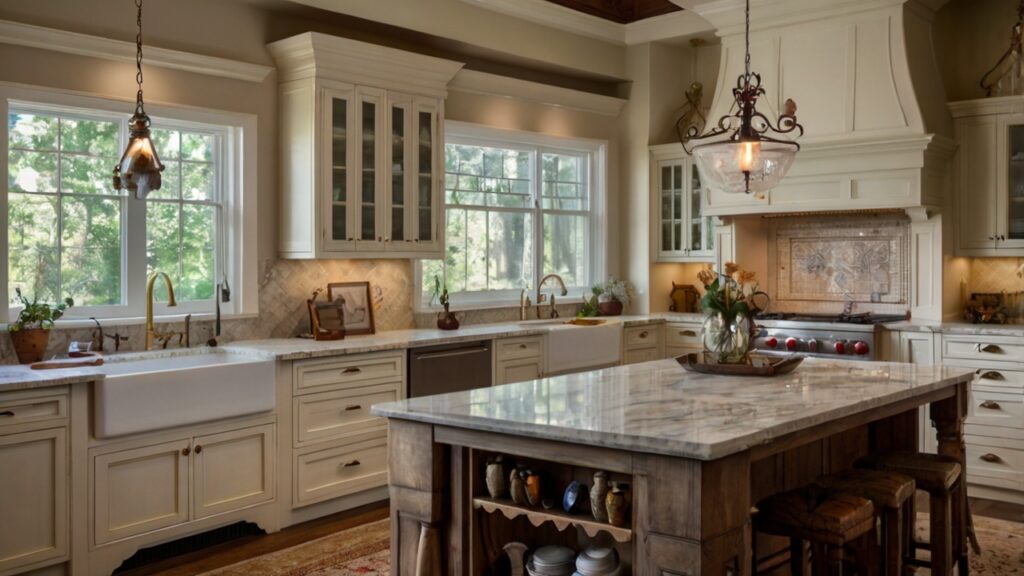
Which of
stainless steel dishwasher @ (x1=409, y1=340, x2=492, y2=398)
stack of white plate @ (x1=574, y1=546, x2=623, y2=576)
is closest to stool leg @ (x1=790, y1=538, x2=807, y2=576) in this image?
stack of white plate @ (x1=574, y1=546, x2=623, y2=576)

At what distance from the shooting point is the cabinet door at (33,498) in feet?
12.7

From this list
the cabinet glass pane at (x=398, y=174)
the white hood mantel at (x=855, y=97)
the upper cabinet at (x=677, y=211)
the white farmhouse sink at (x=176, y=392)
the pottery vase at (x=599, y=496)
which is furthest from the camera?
the upper cabinet at (x=677, y=211)

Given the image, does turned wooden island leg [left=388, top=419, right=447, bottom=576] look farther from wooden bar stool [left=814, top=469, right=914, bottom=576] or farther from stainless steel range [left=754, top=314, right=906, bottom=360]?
stainless steel range [left=754, top=314, right=906, bottom=360]

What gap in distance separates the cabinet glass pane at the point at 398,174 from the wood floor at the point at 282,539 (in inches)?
66.9

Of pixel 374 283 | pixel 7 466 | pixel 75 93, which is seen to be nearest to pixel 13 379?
pixel 7 466

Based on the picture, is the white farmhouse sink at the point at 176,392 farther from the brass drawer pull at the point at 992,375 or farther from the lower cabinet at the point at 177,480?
Result: the brass drawer pull at the point at 992,375

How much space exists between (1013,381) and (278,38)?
16.2ft

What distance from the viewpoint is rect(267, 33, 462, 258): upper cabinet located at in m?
5.41

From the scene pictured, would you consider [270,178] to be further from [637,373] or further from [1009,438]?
[1009,438]

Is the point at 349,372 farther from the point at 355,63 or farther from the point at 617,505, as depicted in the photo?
the point at 617,505

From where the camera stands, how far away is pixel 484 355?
19.7 ft

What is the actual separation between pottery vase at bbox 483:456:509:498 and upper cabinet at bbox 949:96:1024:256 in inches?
180

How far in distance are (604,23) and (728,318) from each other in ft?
13.3

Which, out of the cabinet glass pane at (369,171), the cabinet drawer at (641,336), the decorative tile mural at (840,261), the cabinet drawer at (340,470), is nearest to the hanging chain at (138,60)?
the cabinet glass pane at (369,171)
